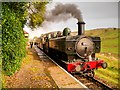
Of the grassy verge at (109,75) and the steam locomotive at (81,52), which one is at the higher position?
the steam locomotive at (81,52)

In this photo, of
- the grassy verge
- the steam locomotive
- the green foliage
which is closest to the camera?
the green foliage

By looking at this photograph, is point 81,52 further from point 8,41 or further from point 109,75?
point 109,75

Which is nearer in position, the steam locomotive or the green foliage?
the green foliage

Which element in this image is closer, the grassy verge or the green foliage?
the green foliage

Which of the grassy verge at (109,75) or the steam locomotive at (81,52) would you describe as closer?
the steam locomotive at (81,52)

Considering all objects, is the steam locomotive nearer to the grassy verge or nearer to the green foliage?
the grassy verge

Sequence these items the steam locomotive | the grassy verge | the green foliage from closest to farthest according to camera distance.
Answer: the green foliage → the steam locomotive → the grassy verge

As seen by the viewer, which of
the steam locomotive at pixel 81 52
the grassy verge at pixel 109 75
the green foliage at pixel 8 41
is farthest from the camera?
the grassy verge at pixel 109 75

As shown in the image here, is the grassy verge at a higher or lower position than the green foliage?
lower

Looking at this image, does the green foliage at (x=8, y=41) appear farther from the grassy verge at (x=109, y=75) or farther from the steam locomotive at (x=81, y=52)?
the grassy verge at (x=109, y=75)

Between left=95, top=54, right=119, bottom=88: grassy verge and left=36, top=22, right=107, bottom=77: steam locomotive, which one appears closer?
left=36, top=22, right=107, bottom=77: steam locomotive

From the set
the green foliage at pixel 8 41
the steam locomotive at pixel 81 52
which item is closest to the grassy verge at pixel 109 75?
the steam locomotive at pixel 81 52

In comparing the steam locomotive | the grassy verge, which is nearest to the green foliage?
the steam locomotive

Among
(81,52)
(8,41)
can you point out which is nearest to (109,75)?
(81,52)
